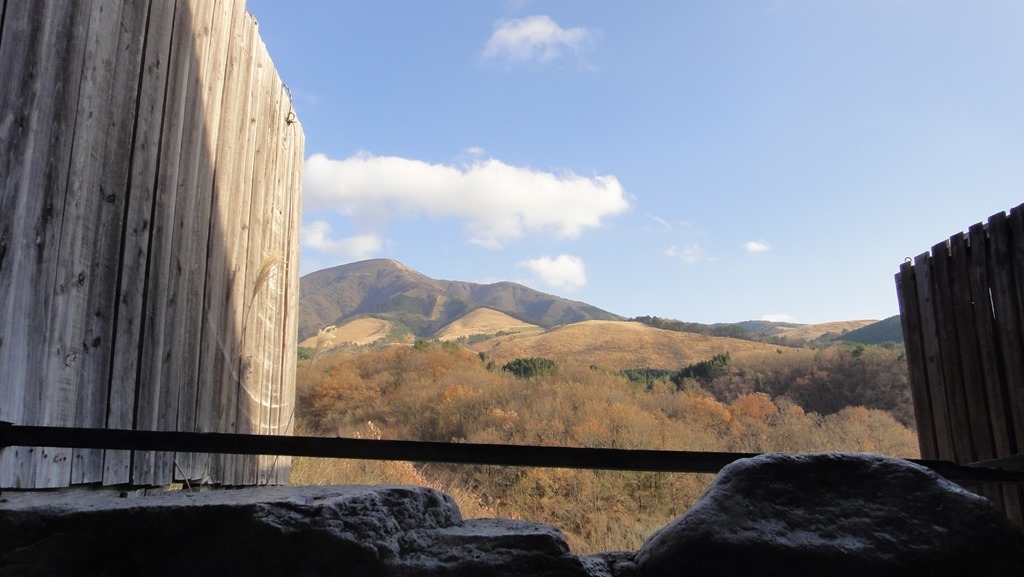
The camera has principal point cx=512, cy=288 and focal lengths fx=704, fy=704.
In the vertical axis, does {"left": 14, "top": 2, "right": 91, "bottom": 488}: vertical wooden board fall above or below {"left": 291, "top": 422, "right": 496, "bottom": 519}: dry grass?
above

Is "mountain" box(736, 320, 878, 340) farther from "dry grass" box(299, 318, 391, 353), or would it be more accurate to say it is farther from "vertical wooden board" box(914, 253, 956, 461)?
"vertical wooden board" box(914, 253, 956, 461)

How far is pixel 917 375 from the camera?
3766 millimetres

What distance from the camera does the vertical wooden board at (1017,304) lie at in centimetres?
295

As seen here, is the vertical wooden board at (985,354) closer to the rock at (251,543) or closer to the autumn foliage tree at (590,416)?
the rock at (251,543)

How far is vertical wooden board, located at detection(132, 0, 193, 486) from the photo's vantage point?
7.89ft

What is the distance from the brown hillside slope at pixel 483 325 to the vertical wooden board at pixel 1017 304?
68.7ft

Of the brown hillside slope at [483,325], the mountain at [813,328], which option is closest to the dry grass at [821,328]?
the mountain at [813,328]

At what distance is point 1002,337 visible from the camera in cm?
307

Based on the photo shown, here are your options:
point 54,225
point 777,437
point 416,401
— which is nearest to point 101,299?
point 54,225

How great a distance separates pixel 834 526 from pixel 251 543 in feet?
3.34

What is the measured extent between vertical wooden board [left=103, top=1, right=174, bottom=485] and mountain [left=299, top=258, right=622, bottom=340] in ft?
72.2

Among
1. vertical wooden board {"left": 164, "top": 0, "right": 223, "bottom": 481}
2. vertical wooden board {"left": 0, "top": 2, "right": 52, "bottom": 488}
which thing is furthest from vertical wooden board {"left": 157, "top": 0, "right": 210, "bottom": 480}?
vertical wooden board {"left": 0, "top": 2, "right": 52, "bottom": 488}

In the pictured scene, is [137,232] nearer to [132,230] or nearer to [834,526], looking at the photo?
[132,230]

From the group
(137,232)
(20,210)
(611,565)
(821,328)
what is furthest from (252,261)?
(821,328)
